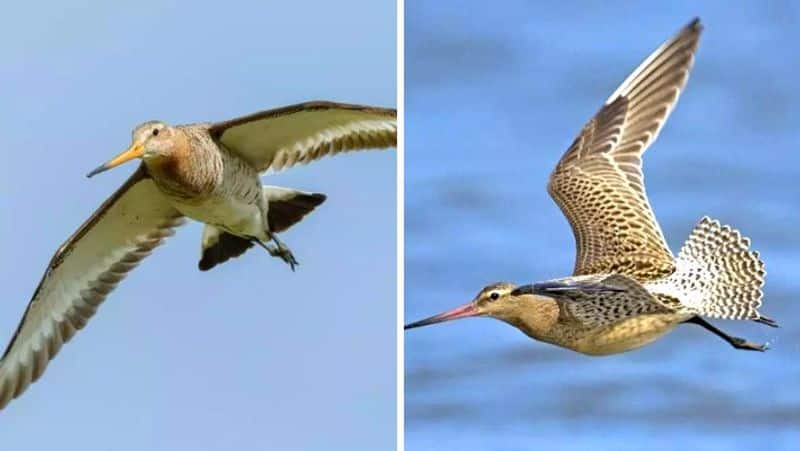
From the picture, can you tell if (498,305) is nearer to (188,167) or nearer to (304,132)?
(304,132)

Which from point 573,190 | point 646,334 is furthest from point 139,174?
point 646,334

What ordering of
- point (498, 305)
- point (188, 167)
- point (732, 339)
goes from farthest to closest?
1. point (188, 167)
2. point (498, 305)
3. point (732, 339)

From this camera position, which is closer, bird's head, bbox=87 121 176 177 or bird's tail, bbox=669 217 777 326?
bird's tail, bbox=669 217 777 326

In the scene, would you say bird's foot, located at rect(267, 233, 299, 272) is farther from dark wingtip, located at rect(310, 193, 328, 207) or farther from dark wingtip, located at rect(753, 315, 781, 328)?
dark wingtip, located at rect(753, 315, 781, 328)

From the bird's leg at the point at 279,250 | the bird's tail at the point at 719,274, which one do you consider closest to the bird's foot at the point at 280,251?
the bird's leg at the point at 279,250

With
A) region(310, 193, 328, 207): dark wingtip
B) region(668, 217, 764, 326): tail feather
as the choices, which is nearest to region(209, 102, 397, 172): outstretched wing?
region(310, 193, 328, 207): dark wingtip

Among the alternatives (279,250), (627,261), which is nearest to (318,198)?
(279,250)
